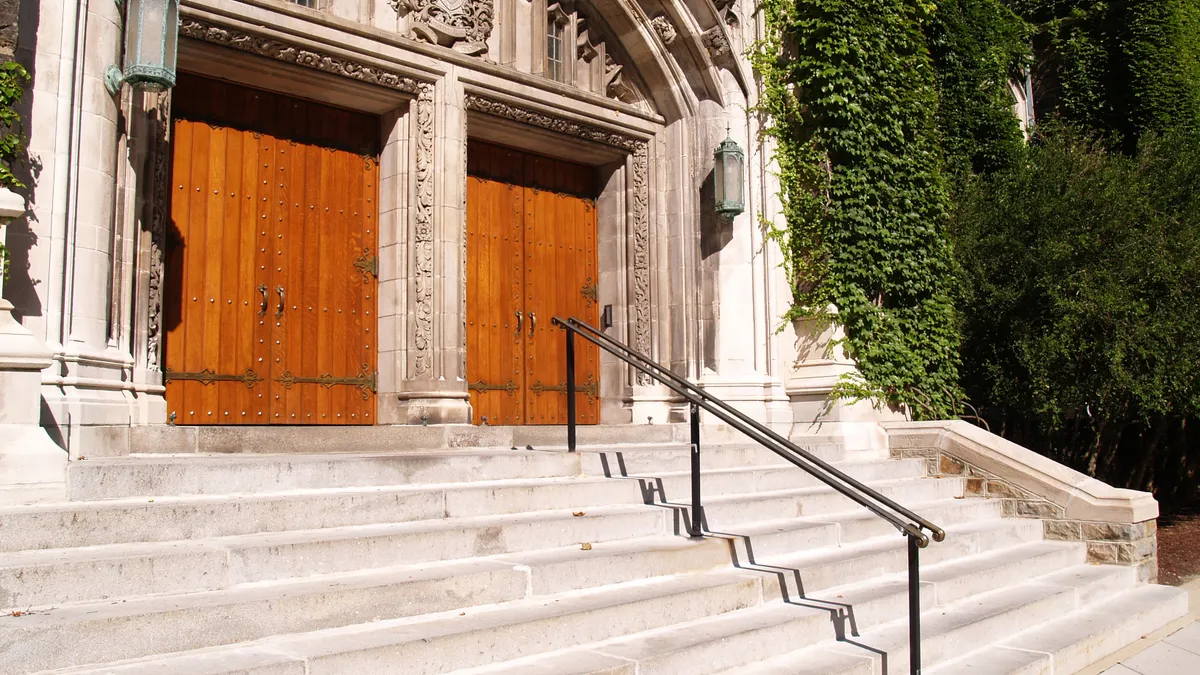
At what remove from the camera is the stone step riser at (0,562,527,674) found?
304 cm

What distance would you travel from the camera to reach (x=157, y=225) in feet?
19.9

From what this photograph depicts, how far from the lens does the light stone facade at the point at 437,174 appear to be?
512 centimetres

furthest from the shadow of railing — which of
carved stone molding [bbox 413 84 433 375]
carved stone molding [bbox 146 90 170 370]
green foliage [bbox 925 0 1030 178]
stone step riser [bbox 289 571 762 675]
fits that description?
green foliage [bbox 925 0 1030 178]

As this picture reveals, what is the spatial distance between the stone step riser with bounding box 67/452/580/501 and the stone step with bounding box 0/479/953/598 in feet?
1.39

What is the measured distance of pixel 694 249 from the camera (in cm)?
882

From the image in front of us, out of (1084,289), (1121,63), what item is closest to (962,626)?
(1084,289)

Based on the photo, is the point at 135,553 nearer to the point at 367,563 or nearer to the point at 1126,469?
the point at 367,563

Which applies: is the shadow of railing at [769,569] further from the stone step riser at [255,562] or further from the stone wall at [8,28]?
the stone wall at [8,28]

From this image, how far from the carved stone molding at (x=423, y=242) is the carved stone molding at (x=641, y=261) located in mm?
2234

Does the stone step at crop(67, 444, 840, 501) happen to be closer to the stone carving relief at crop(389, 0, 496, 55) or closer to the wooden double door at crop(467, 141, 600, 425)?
the wooden double door at crop(467, 141, 600, 425)

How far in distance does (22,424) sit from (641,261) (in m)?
5.58

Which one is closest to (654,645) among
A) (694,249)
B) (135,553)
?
(135,553)

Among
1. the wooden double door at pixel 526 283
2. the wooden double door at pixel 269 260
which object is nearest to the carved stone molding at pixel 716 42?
the wooden double door at pixel 526 283

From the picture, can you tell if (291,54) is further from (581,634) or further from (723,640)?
Result: (723,640)
